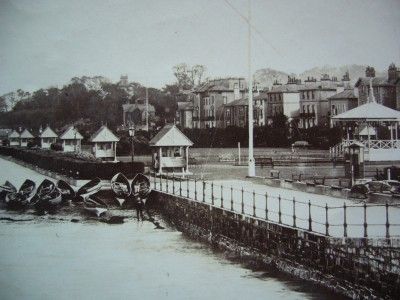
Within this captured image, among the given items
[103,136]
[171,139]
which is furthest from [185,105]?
[171,139]

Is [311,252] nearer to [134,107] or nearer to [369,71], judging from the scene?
[369,71]

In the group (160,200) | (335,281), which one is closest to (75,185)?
(160,200)

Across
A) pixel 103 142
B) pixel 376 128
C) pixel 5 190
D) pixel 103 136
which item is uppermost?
pixel 103 136

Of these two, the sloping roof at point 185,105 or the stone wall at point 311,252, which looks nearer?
the stone wall at point 311,252

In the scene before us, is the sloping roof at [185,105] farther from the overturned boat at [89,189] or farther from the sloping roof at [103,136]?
the overturned boat at [89,189]

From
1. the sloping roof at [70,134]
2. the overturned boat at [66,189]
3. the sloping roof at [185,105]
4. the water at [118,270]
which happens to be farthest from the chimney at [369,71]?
the sloping roof at [70,134]

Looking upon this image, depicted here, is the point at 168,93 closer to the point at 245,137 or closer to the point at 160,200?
the point at 245,137
